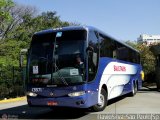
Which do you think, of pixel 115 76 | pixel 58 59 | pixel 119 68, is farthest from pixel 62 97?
pixel 119 68

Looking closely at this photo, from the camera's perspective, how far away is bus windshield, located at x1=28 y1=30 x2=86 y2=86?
13.9m

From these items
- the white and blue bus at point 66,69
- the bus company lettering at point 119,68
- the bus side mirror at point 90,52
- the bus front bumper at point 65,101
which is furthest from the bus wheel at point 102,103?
the bus company lettering at point 119,68

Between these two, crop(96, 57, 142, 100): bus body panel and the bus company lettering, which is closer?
crop(96, 57, 142, 100): bus body panel

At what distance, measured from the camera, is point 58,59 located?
14.1 m

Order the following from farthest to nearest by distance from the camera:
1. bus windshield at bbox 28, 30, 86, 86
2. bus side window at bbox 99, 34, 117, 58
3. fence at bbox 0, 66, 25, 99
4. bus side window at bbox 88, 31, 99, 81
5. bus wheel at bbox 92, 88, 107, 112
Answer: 1. fence at bbox 0, 66, 25, 99
2. bus side window at bbox 99, 34, 117, 58
3. bus wheel at bbox 92, 88, 107, 112
4. bus side window at bbox 88, 31, 99, 81
5. bus windshield at bbox 28, 30, 86, 86

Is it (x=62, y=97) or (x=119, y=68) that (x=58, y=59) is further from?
(x=119, y=68)

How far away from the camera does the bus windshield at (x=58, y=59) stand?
45.5 ft

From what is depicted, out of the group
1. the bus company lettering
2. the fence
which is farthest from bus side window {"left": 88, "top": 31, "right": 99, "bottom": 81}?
the fence

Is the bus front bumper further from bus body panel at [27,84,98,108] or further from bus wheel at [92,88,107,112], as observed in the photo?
bus wheel at [92,88,107,112]

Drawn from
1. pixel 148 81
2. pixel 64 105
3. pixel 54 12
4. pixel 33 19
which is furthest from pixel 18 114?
pixel 54 12

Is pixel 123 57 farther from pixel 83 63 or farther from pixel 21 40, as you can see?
pixel 21 40

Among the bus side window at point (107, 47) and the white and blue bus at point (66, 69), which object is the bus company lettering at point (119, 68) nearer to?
the bus side window at point (107, 47)

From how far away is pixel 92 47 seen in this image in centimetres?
1452

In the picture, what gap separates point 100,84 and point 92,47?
182cm
